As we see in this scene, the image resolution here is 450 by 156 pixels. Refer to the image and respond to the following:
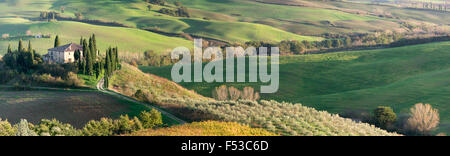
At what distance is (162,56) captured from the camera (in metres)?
142

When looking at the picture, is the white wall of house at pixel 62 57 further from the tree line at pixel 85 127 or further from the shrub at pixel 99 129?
the shrub at pixel 99 129

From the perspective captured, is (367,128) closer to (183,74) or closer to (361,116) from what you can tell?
(361,116)

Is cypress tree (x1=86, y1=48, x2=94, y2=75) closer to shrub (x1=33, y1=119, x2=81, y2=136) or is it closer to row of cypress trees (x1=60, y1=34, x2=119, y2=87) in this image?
row of cypress trees (x1=60, y1=34, x2=119, y2=87)

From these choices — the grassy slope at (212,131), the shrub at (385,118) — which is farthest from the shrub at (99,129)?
the shrub at (385,118)

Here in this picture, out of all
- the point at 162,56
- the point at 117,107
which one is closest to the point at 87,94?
the point at 117,107

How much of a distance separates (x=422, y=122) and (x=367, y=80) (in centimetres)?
4474

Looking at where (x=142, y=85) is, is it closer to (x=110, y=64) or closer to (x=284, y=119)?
(x=110, y=64)

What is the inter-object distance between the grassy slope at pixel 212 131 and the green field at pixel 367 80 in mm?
27929

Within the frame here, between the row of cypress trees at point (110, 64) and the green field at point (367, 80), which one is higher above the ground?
the row of cypress trees at point (110, 64)

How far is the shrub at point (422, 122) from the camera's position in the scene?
173 feet

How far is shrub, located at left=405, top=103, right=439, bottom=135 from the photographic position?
2082 inches

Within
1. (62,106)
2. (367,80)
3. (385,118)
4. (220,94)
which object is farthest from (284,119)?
(367,80)

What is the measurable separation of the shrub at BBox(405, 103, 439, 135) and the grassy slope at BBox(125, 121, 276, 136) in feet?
83.0

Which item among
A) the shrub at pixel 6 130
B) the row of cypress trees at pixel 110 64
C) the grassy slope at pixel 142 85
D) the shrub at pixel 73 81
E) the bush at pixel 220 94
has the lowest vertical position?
the bush at pixel 220 94
